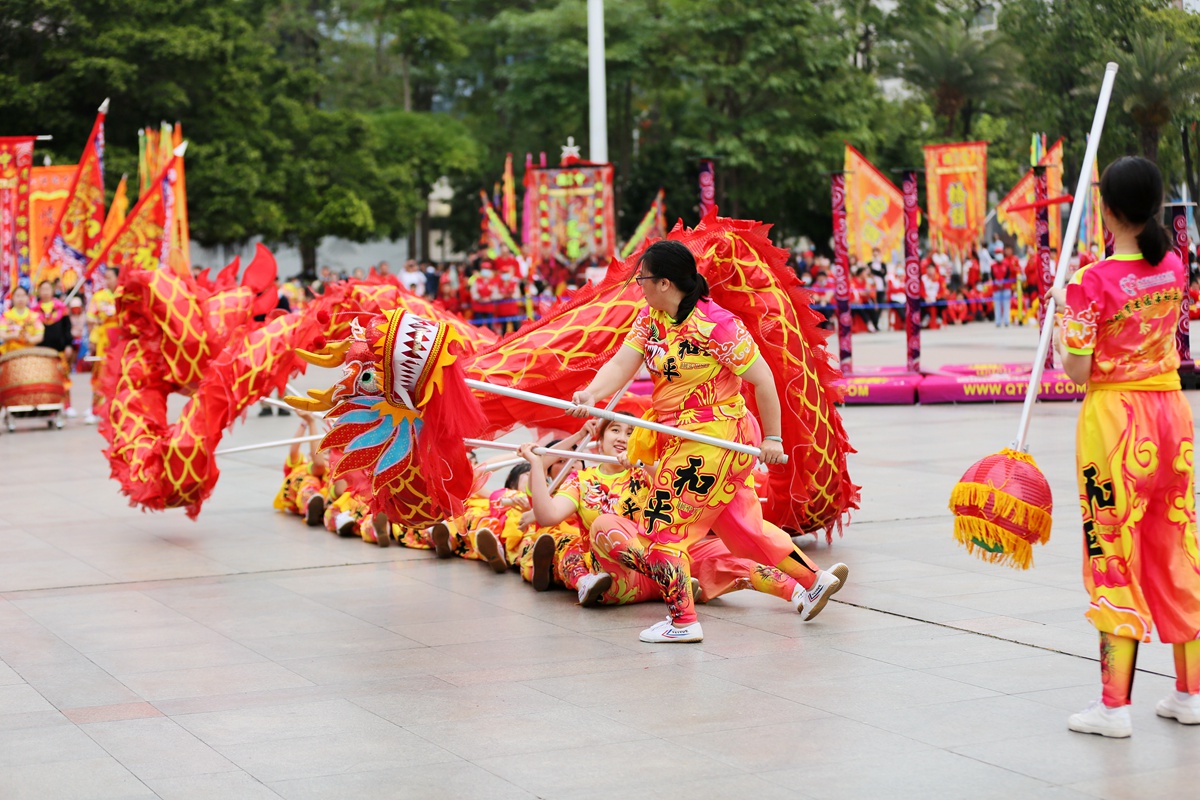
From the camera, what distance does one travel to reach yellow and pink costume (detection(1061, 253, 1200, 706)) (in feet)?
13.5

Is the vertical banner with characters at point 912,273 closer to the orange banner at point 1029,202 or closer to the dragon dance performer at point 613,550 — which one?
the orange banner at point 1029,202

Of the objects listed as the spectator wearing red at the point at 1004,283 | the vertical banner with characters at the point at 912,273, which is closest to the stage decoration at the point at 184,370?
the vertical banner with characters at the point at 912,273

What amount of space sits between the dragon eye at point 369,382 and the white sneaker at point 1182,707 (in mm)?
2950

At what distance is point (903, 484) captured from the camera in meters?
9.34

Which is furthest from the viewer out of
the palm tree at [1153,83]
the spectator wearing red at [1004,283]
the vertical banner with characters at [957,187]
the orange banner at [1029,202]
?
the spectator wearing red at [1004,283]

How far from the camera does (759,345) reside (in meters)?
6.75

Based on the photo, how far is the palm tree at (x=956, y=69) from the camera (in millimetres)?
35000

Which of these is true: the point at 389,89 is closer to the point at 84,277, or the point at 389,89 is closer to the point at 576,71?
the point at 576,71

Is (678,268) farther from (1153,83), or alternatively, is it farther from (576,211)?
(576,211)

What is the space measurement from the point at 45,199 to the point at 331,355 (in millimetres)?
15939

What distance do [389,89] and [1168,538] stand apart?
123 ft

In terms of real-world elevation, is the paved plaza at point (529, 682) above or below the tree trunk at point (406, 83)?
below

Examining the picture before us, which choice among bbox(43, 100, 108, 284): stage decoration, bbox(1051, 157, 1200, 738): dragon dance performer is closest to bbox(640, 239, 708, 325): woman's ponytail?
bbox(1051, 157, 1200, 738): dragon dance performer

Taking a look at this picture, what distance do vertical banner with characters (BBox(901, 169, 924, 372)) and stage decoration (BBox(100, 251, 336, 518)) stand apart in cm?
A: 789
